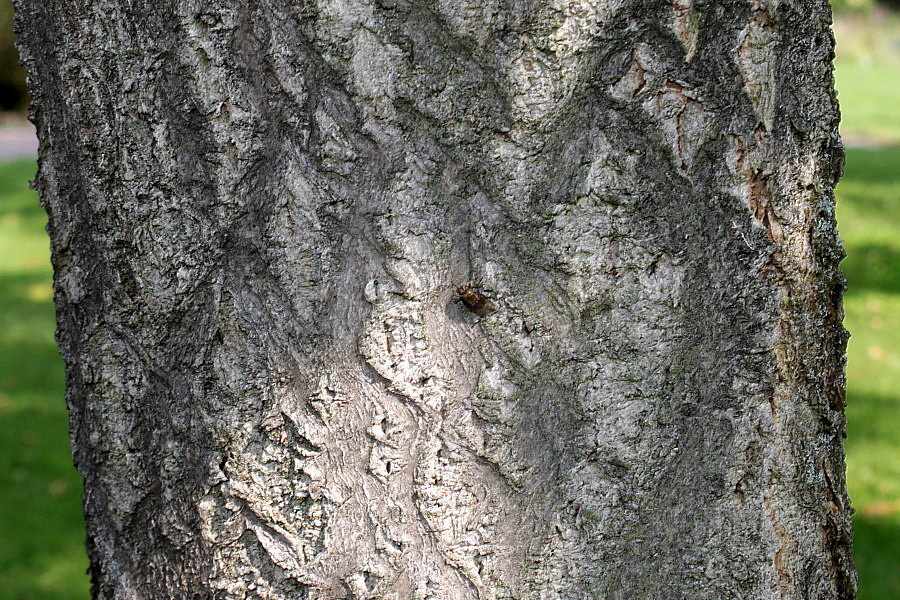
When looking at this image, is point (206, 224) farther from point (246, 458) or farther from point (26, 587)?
point (26, 587)

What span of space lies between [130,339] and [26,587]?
284cm

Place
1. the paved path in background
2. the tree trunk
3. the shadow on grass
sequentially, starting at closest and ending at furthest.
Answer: the tree trunk → the shadow on grass → the paved path in background

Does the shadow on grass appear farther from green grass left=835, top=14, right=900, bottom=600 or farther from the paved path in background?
the paved path in background

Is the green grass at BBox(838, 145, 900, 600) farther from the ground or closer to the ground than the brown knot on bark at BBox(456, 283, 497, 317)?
farther from the ground

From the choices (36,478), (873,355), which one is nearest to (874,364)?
(873,355)

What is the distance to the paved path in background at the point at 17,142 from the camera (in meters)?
11.8

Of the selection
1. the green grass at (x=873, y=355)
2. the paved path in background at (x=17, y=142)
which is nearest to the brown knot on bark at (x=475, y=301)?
the green grass at (x=873, y=355)

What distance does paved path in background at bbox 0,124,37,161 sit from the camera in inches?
464

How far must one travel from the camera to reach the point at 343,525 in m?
1.18

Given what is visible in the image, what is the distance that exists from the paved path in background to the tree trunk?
37.6 feet

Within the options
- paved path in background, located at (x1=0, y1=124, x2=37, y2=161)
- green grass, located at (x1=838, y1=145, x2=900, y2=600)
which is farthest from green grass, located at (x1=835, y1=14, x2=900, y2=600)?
paved path in background, located at (x1=0, y1=124, x2=37, y2=161)

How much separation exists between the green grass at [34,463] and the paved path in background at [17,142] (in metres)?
5.32

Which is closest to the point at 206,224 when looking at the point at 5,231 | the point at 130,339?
the point at 130,339

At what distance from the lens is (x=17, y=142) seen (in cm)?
1298
